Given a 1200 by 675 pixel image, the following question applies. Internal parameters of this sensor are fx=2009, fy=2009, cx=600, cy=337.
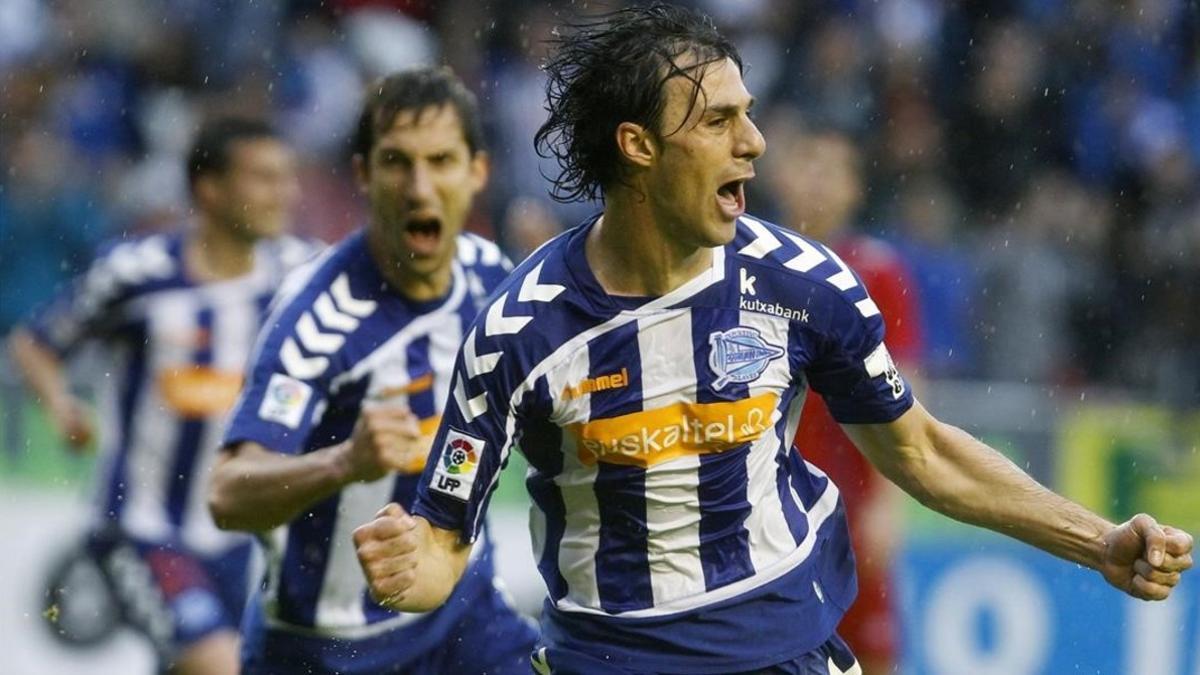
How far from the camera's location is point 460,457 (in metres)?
3.97

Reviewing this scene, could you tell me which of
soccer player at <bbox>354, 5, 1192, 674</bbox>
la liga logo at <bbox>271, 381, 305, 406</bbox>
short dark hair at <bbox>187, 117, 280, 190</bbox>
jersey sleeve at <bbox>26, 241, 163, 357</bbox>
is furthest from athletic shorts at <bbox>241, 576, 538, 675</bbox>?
short dark hair at <bbox>187, 117, 280, 190</bbox>

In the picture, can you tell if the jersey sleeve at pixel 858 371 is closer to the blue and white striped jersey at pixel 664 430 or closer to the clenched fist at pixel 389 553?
the blue and white striped jersey at pixel 664 430

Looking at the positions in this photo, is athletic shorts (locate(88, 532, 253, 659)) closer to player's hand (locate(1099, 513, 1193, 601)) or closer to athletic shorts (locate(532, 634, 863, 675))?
athletic shorts (locate(532, 634, 863, 675))

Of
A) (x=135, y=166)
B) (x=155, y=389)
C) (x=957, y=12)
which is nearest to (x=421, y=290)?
(x=155, y=389)

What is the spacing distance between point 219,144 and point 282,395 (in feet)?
9.61

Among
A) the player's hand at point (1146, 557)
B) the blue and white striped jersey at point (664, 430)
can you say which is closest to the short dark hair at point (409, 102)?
the blue and white striped jersey at point (664, 430)

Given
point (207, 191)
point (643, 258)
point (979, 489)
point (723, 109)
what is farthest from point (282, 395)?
point (207, 191)

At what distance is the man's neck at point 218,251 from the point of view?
754 centimetres

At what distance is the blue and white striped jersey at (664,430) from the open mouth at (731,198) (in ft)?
0.49

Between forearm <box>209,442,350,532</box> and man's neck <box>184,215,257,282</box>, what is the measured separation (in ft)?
8.54

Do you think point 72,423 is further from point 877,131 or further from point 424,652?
point 877,131

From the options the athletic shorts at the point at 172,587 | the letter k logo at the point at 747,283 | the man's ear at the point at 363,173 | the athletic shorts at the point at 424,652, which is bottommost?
the athletic shorts at the point at 172,587

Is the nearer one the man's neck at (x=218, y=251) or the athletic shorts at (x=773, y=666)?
the athletic shorts at (x=773, y=666)

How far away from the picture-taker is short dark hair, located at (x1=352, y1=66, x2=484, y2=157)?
5.39m
